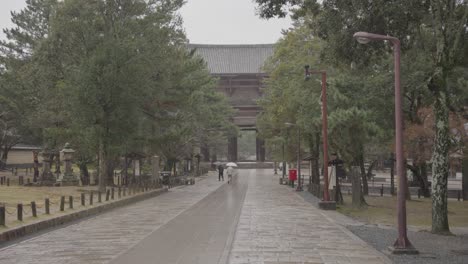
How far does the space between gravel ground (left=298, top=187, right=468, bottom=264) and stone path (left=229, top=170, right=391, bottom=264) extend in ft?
1.33

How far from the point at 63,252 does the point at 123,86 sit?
706 inches

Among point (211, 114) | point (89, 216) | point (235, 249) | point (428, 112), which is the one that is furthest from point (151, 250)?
point (211, 114)

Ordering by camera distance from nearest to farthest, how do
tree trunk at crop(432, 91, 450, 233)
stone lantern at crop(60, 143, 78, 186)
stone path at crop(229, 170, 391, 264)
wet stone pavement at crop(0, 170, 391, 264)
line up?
stone path at crop(229, 170, 391, 264)
wet stone pavement at crop(0, 170, 391, 264)
tree trunk at crop(432, 91, 450, 233)
stone lantern at crop(60, 143, 78, 186)

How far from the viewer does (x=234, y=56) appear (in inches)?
3265

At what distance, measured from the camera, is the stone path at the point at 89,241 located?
11.1 metres

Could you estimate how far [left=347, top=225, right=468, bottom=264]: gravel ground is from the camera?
11125mm

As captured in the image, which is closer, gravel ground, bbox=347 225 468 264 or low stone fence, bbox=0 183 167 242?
gravel ground, bbox=347 225 468 264

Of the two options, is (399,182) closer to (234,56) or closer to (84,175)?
(84,175)

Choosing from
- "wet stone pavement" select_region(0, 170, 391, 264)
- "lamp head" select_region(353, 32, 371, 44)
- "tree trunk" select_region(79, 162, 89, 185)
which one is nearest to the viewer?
"wet stone pavement" select_region(0, 170, 391, 264)

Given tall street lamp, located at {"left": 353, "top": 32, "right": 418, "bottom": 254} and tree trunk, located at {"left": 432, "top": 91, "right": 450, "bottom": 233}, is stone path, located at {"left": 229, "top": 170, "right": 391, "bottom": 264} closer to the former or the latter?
tall street lamp, located at {"left": 353, "top": 32, "right": 418, "bottom": 254}

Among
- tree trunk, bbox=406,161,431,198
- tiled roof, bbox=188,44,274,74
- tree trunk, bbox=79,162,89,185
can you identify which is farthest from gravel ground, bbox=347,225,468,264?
tiled roof, bbox=188,44,274,74

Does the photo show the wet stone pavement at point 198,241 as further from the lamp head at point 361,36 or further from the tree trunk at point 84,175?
the tree trunk at point 84,175

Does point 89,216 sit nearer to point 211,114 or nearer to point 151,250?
point 151,250

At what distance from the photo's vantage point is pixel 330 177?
87.2ft
